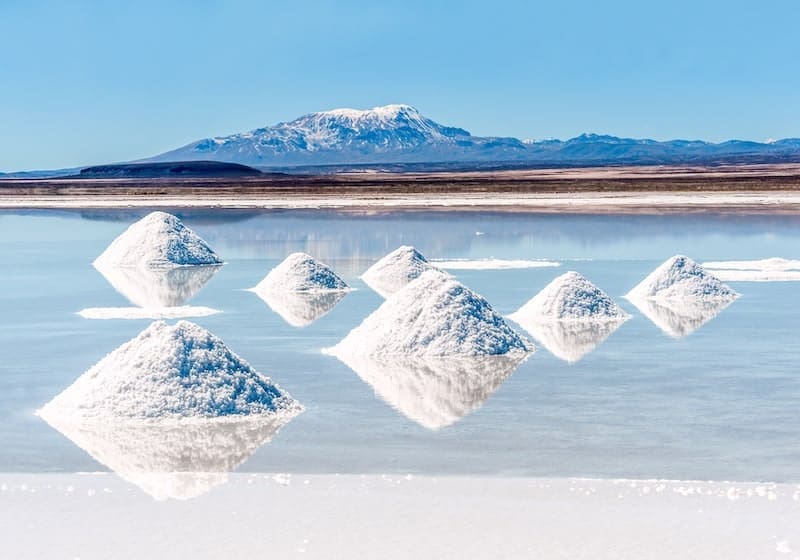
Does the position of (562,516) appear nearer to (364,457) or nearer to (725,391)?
(364,457)

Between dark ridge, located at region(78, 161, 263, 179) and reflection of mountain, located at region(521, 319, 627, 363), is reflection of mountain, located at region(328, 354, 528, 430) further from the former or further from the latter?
dark ridge, located at region(78, 161, 263, 179)

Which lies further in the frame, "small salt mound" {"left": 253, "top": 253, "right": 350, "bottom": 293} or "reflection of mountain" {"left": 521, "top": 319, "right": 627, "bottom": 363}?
"small salt mound" {"left": 253, "top": 253, "right": 350, "bottom": 293}

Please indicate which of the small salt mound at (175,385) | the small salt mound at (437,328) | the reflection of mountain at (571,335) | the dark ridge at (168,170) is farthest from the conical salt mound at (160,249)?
the dark ridge at (168,170)

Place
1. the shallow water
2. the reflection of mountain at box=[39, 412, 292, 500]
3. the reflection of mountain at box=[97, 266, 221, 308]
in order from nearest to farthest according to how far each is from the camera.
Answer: the reflection of mountain at box=[39, 412, 292, 500], the shallow water, the reflection of mountain at box=[97, 266, 221, 308]

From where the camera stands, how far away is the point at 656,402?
25.6ft

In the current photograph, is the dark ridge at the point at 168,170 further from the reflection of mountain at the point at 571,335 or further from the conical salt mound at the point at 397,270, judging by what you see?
the reflection of mountain at the point at 571,335

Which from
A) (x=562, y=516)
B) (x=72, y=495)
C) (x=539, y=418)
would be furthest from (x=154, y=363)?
(x=562, y=516)

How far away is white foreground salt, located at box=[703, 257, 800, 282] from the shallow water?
78 cm

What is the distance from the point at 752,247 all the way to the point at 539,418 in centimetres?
1467

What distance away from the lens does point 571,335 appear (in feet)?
35.6

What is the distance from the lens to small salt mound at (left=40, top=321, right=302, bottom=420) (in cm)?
739

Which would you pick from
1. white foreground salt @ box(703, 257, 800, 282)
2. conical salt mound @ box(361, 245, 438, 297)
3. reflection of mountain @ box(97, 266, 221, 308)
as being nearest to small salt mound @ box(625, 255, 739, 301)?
white foreground salt @ box(703, 257, 800, 282)

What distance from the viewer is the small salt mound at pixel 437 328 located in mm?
9656

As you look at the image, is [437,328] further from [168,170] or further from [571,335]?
[168,170]
